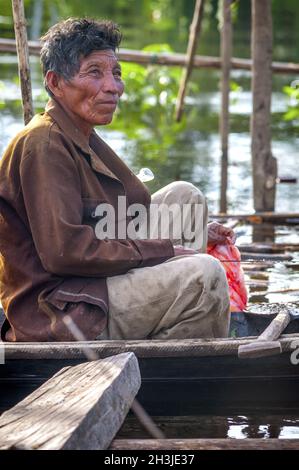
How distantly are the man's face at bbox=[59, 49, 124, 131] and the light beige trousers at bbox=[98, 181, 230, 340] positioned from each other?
1.92 feet

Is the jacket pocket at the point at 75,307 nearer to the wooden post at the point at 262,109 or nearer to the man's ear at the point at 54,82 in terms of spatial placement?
the man's ear at the point at 54,82

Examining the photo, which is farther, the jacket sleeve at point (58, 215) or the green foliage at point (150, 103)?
the green foliage at point (150, 103)

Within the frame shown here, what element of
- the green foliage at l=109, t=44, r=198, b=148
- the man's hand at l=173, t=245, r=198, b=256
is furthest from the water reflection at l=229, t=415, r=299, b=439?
the green foliage at l=109, t=44, r=198, b=148

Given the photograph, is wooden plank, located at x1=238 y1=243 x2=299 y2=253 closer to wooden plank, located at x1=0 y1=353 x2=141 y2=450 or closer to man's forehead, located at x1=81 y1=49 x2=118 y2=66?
man's forehead, located at x1=81 y1=49 x2=118 y2=66

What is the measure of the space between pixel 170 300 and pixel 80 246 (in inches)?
15.7

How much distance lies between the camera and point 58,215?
12.6 feet

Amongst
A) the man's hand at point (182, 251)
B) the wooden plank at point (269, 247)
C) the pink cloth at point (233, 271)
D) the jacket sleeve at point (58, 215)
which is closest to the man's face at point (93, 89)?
the jacket sleeve at point (58, 215)

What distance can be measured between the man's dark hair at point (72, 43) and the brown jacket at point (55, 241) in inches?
5.9

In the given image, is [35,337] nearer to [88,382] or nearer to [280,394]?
[88,382]

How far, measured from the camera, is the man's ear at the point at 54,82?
4.04 meters

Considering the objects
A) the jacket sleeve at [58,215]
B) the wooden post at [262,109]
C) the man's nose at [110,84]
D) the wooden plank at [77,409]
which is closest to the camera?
the wooden plank at [77,409]

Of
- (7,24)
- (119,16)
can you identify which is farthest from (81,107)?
(119,16)

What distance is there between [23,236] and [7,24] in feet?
54.2

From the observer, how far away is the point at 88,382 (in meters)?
3.48
